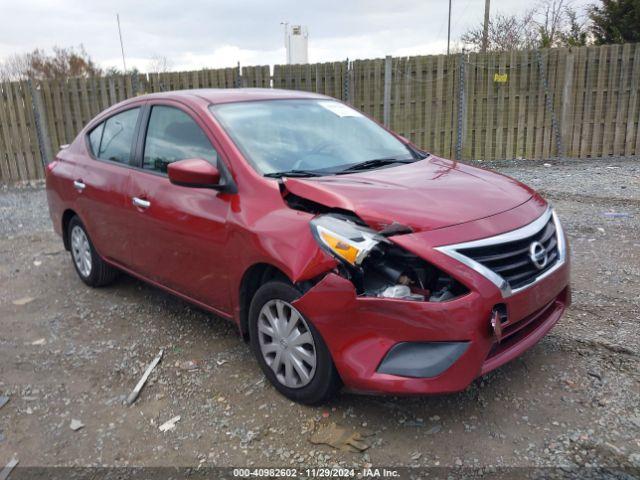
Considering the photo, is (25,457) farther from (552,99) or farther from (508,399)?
(552,99)

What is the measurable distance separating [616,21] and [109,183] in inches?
628

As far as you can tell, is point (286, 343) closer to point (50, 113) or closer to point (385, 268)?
point (385, 268)

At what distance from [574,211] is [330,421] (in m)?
5.08

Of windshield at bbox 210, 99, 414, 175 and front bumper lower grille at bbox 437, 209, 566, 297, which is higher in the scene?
windshield at bbox 210, 99, 414, 175

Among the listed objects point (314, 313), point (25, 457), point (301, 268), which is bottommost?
point (25, 457)

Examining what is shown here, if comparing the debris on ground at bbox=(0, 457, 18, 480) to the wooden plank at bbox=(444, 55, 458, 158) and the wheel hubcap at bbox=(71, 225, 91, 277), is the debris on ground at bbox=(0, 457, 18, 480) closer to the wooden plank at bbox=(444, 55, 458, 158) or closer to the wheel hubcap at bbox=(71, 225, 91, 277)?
the wheel hubcap at bbox=(71, 225, 91, 277)

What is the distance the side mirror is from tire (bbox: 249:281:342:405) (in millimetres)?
717

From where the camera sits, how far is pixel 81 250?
5.07 metres

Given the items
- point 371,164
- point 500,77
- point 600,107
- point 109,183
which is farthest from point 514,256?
point 600,107

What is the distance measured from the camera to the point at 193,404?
3125 mm

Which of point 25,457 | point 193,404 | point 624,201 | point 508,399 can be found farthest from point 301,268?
point 624,201

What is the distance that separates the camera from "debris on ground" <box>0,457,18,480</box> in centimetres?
262

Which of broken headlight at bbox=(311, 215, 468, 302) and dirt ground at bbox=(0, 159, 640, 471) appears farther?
dirt ground at bbox=(0, 159, 640, 471)

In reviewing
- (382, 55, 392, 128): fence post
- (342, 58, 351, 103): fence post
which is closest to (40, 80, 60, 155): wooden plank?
(342, 58, 351, 103): fence post
